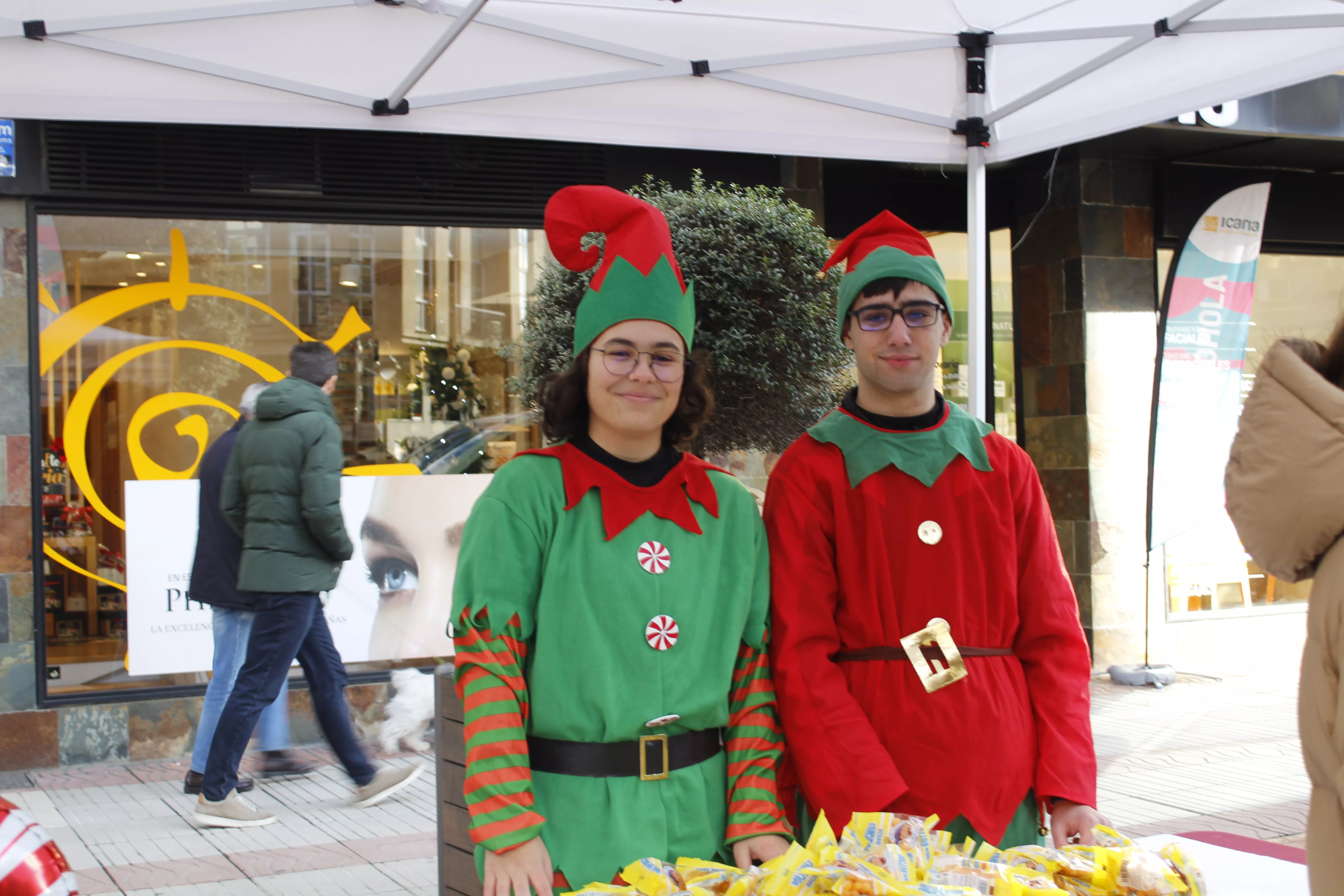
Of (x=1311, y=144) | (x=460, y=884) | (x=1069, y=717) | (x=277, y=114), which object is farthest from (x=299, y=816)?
(x=1311, y=144)

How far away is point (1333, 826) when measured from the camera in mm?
1299

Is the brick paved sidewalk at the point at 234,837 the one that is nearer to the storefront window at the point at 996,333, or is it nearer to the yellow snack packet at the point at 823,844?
the yellow snack packet at the point at 823,844

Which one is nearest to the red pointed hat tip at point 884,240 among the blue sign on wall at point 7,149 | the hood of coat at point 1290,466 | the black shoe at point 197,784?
the hood of coat at point 1290,466

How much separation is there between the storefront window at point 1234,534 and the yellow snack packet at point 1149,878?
21.9 ft

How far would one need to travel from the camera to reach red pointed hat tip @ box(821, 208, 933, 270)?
2.29 m

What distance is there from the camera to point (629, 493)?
2031mm

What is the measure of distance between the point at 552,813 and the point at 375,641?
467 cm

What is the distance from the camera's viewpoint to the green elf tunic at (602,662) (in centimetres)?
187

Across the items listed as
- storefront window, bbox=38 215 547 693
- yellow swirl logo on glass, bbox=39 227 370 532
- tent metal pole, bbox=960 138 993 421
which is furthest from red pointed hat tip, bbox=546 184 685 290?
storefront window, bbox=38 215 547 693

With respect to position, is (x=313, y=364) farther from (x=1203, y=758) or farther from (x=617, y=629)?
(x=1203, y=758)

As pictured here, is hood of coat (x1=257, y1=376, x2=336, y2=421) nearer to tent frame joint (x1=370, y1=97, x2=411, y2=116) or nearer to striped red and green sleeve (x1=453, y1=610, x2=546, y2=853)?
tent frame joint (x1=370, y1=97, x2=411, y2=116)

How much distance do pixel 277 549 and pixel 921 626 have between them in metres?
3.43

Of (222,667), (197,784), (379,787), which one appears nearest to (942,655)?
(379,787)

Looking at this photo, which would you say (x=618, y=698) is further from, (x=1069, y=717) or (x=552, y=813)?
(x=1069, y=717)
